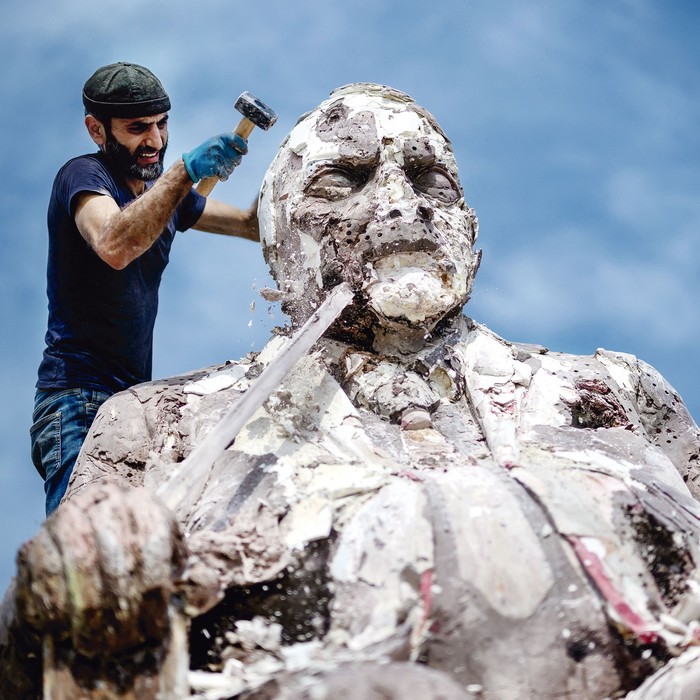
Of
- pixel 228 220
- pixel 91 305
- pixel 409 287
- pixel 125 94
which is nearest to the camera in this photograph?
pixel 409 287

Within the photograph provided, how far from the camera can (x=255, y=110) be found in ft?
15.5

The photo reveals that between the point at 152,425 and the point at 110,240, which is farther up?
the point at 110,240

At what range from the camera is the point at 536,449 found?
3.71m

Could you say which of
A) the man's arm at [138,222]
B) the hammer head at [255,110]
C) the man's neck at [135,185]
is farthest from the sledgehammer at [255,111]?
the man's neck at [135,185]

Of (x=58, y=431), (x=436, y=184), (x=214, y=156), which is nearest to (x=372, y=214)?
(x=436, y=184)

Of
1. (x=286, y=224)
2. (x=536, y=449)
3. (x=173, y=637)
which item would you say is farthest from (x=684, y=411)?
(x=173, y=637)

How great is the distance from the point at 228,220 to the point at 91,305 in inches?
38.4

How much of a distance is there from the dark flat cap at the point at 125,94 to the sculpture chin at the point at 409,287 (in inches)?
75.7

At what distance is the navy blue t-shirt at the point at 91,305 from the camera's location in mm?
5039

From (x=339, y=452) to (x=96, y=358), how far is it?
1.72m

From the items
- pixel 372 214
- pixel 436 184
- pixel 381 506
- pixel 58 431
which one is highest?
pixel 436 184

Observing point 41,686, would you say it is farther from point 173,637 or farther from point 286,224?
point 286,224

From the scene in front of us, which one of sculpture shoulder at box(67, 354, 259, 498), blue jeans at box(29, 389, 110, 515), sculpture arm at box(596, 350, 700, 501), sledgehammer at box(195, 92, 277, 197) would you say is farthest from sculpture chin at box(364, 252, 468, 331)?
blue jeans at box(29, 389, 110, 515)

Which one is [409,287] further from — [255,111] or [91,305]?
[91,305]
